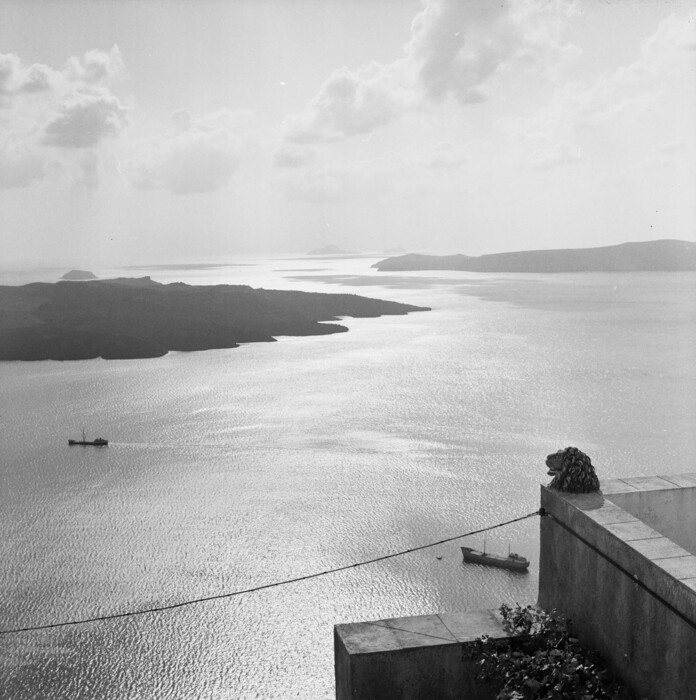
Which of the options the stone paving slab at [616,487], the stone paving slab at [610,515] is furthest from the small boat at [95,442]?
the stone paving slab at [610,515]

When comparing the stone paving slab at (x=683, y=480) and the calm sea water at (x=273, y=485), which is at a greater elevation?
the stone paving slab at (x=683, y=480)

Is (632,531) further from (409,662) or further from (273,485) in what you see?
(273,485)

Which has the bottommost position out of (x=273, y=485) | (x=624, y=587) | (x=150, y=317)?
(x=273, y=485)

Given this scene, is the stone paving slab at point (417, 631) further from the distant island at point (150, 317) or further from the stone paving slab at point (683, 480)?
the distant island at point (150, 317)

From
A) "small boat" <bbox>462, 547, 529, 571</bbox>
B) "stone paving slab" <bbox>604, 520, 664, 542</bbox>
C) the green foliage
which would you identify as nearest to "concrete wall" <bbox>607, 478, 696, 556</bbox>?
"stone paving slab" <bbox>604, 520, 664, 542</bbox>

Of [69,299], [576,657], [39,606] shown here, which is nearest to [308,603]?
[39,606]

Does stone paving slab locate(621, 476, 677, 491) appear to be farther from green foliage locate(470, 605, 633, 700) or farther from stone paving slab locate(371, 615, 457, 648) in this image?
stone paving slab locate(371, 615, 457, 648)

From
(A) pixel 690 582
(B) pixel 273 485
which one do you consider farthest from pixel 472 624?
(B) pixel 273 485

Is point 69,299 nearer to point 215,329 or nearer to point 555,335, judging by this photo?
point 215,329
